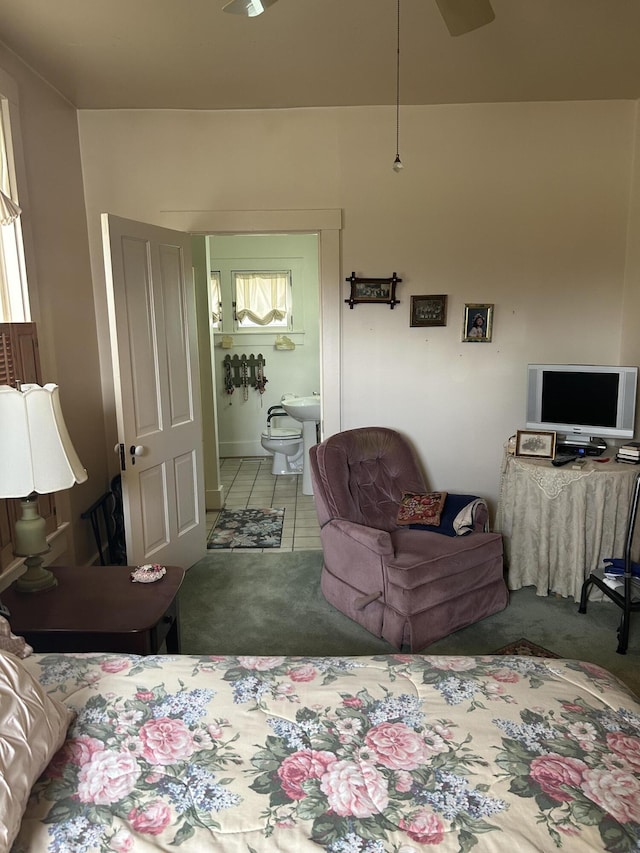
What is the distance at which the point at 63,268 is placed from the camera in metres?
3.21

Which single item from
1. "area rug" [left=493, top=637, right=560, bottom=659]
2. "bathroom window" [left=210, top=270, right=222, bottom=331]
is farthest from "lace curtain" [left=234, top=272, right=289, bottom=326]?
"area rug" [left=493, top=637, right=560, bottom=659]

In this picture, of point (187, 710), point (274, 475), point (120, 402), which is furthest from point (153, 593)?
point (274, 475)

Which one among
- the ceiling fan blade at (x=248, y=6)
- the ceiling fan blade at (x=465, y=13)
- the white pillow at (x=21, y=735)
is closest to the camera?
the white pillow at (x=21, y=735)

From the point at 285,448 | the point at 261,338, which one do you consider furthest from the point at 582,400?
the point at 261,338

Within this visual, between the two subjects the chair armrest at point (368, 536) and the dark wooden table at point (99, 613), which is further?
the chair armrest at point (368, 536)

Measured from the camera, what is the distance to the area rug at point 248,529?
411 centimetres

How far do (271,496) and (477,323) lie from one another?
2401mm

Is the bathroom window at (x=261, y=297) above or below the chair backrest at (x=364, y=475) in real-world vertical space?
above

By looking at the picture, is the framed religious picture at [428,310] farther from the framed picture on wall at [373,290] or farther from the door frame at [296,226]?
the door frame at [296,226]

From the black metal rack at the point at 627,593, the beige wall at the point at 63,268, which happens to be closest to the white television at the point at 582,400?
the black metal rack at the point at 627,593

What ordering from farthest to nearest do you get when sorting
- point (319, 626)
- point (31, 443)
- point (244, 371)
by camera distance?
point (244, 371) → point (319, 626) → point (31, 443)

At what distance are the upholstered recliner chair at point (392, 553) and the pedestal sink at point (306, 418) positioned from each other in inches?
65.6

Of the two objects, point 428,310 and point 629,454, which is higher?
point 428,310

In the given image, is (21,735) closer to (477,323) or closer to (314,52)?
(314,52)
